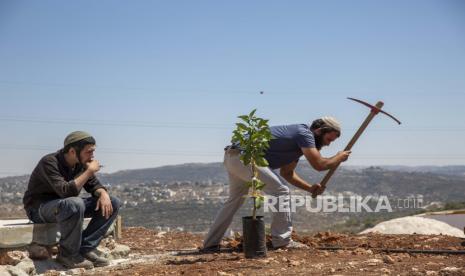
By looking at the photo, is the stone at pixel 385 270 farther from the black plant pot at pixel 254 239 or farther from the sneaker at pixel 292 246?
the sneaker at pixel 292 246

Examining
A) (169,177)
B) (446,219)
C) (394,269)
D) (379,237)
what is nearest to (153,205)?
(169,177)

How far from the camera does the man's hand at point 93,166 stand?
5.61 meters

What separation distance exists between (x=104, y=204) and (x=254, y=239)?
4.79 feet

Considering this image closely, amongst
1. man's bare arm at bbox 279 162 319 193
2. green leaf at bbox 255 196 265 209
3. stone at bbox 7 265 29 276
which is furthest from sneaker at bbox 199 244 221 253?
stone at bbox 7 265 29 276

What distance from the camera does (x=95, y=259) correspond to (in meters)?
5.84

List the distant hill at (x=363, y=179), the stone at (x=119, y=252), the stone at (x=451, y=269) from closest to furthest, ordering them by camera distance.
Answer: the stone at (x=451, y=269)
the stone at (x=119, y=252)
the distant hill at (x=363, y=179)

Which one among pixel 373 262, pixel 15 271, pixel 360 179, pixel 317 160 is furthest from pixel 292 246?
pixel 360 179

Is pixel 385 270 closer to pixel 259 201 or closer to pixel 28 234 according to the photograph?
pixel 259 201

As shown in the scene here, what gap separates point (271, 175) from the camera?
239 inches

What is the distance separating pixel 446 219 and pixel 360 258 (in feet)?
24.0

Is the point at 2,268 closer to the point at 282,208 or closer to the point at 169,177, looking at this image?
the point at 282,208

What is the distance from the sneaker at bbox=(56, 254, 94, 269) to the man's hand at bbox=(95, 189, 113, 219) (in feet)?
1.53

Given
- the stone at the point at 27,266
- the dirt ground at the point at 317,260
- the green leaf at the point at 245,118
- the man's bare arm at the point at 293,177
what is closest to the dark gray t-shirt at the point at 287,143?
the man's bare arm at the point at 293,177

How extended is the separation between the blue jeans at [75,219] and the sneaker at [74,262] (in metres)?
0.04
